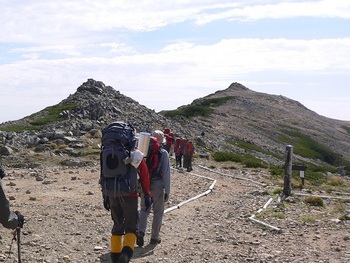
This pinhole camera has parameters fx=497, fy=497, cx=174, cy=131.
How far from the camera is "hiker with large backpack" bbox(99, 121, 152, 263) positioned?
7.59m

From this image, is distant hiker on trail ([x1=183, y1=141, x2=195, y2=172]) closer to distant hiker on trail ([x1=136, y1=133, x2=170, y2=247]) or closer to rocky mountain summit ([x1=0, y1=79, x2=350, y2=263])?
rocky mountain summit ([x1=0, y1=79, x2=350, y2=263])

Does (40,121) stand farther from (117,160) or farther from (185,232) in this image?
(117,160)

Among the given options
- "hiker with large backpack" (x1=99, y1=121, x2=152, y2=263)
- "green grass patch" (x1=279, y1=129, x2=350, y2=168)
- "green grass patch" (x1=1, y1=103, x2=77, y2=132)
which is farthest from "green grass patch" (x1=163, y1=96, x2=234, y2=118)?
"hiker with large backpack" (x1=99, y1=121, x2=152, y2=263)

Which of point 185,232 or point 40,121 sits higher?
point 40,121

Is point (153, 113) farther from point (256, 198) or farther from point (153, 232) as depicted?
point (153, 232)

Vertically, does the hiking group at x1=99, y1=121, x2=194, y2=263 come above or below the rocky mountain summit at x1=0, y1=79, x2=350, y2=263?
above

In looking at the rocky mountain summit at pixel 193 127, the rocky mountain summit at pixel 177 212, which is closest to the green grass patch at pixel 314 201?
the rocky mountain summit at pixel 177 212

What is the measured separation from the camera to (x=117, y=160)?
7.57m

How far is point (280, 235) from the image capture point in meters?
11.3

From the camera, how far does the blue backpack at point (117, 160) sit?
757 centimetres

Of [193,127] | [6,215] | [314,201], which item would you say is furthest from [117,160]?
[193,127]

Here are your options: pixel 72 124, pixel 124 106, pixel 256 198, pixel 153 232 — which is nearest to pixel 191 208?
pixel 256 198

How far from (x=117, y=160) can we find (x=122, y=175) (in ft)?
0.84

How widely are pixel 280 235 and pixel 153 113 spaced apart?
4081 centimetres
